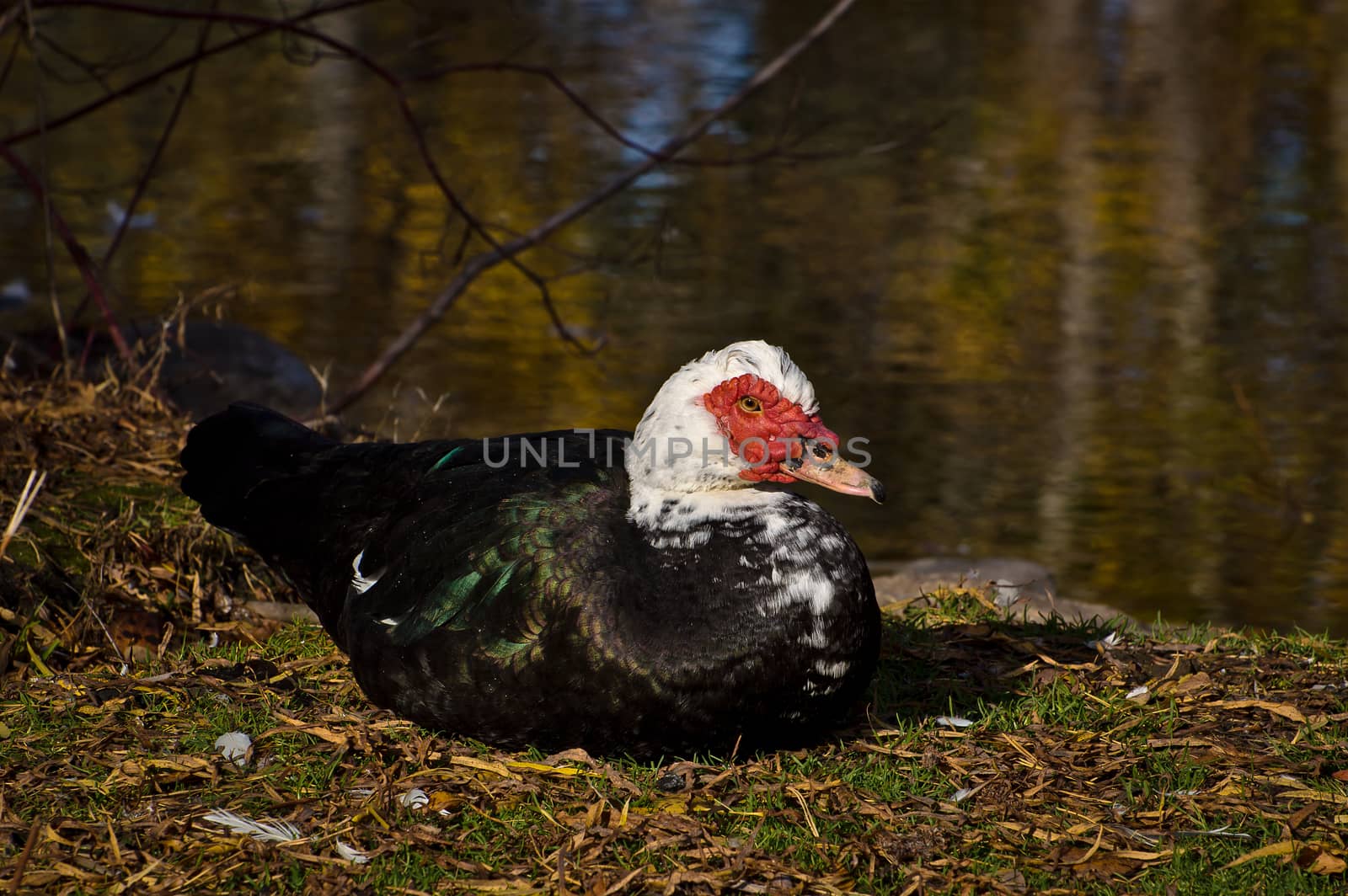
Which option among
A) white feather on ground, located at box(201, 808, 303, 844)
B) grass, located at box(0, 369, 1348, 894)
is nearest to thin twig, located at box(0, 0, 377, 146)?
grass, located at box(0, 369, 1348, 894)

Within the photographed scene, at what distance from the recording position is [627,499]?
3.91m

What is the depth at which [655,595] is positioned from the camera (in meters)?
3.67

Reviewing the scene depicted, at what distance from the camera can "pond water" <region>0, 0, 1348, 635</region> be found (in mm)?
7387

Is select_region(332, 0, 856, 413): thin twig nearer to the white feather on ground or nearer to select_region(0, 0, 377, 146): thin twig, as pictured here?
select_region(0, 0, 377, 146): thin twig

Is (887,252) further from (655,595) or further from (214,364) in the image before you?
(655,595)

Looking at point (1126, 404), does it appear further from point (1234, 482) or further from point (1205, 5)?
point (1205, 5)

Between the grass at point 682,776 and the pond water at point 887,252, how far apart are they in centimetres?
186

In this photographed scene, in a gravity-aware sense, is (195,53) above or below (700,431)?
above

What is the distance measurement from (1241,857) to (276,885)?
2.10 meters

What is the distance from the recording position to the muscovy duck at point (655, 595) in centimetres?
361

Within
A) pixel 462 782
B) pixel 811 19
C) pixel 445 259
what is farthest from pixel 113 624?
pixel 811 19

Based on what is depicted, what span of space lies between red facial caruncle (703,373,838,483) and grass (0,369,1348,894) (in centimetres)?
78

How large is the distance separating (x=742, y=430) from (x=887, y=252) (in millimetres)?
7139

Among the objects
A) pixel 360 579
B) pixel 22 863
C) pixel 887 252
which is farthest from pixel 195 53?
pixel 887 252
